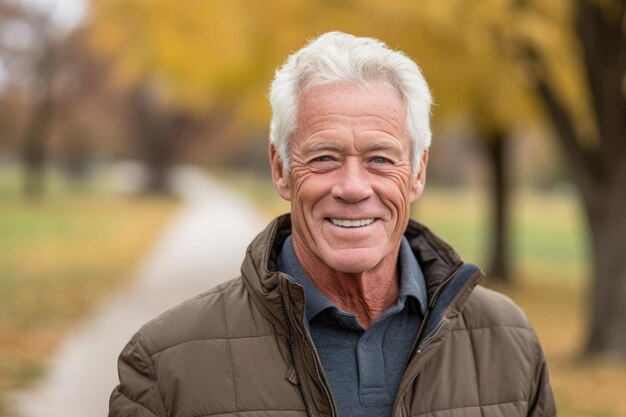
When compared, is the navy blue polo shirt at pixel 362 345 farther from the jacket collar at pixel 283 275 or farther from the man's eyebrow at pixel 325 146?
the man's eyebrow at pixel 325 146

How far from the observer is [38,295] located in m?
13.4

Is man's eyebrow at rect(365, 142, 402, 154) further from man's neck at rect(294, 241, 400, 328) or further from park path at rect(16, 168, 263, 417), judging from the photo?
park path at rect(16, 168, 263, 417)

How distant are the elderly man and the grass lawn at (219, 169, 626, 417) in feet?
18.0

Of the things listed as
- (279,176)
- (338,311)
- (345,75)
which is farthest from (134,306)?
(345,75)

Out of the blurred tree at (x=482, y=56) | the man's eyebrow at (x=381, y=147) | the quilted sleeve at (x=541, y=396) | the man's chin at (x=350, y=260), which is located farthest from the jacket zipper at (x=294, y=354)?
the blurred tree at (x=482, y=56)

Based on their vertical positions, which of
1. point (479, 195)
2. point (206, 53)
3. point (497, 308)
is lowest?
point (497, 308)

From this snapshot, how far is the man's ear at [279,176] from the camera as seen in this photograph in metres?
2.42

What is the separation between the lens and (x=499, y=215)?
16.8m

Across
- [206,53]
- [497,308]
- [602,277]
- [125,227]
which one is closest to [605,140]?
[602,277]

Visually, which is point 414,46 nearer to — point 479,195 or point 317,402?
point 317,402

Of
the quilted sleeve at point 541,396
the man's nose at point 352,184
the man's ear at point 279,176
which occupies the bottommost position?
the quilted sleeve at point 541,396

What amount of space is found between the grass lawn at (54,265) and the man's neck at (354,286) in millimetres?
5859

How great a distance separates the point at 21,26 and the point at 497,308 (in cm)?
3647

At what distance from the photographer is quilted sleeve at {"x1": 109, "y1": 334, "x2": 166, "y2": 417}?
2.24 meters
